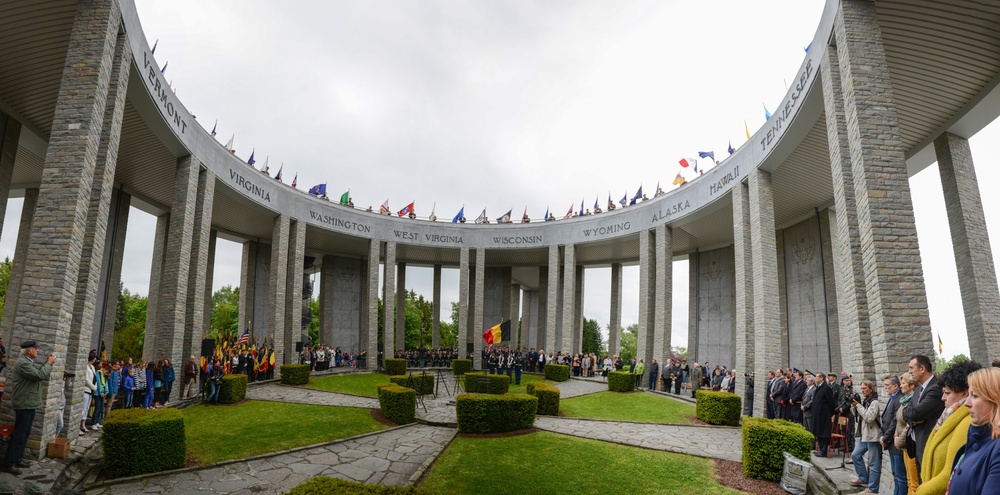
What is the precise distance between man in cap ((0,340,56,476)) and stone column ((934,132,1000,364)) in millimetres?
17556

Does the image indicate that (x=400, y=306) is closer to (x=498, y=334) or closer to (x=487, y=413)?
(x=498, y=334)

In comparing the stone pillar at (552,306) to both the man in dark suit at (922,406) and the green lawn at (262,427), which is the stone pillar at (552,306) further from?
the man in dark suit at (922,406)

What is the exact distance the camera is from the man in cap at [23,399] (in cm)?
656

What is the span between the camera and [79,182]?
8258 millimetres

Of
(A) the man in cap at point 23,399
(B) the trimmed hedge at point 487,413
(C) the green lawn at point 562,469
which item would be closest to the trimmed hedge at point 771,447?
(C) the green lawn at point 562,469

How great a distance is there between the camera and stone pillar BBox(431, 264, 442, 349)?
29.7 metres

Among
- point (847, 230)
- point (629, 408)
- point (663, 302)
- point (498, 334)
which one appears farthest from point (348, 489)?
point (663, 302)

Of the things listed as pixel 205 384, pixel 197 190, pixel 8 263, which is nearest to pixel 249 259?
pixel 197 190

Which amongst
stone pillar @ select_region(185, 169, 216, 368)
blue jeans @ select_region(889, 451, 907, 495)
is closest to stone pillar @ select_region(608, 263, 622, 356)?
stone pillar @ select_region(185, 169, 216, 368)

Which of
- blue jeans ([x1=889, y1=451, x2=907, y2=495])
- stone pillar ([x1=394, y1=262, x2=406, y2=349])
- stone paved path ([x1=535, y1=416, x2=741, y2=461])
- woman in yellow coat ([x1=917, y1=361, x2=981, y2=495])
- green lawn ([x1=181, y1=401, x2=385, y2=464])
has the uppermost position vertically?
stone pillar ([x1=394, y1=262, x2=406, y2=349])

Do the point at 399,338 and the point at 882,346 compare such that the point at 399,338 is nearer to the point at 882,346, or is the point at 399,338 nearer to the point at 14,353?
the point at 14,353

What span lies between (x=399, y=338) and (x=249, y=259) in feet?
30.9

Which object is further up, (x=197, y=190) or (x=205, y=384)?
(x=197, y=190)

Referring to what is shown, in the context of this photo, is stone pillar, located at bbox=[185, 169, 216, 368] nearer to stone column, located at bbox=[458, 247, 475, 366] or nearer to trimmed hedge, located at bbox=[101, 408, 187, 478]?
trimmed hedge, located at bbox=[101, 408, 187, 478]
